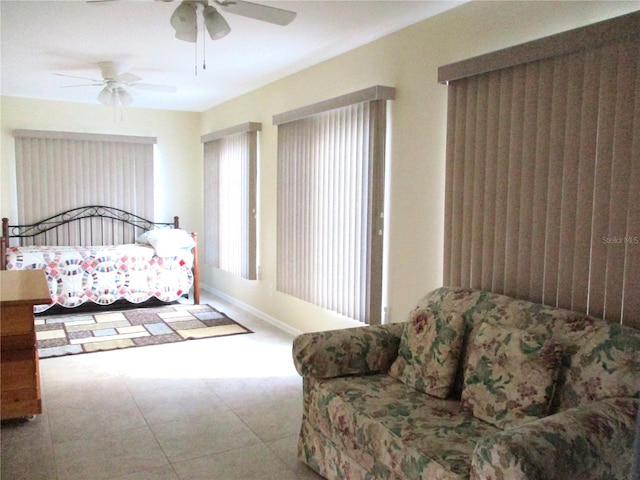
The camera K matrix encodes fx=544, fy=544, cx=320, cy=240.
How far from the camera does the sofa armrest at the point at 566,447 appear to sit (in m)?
1.57

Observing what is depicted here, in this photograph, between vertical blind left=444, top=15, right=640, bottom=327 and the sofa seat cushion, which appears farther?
vertical blind left=444, top=15, right=640, bottom=327

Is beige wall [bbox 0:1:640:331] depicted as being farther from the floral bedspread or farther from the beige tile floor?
the beige tile floor

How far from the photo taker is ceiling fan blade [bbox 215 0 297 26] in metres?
2.75

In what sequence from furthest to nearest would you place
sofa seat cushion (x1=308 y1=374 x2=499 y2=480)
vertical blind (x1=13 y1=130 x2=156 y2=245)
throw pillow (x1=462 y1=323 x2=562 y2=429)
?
vertical blind (x1=13 y1=130 x2=156 y2=245), throw pillow (x1=462 y1=323 x2=562 y2=429), sofa seat cushion (x1=308 y1=374 x2=499 y2=480)

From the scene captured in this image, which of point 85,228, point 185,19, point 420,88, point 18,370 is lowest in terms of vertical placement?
point 18,370

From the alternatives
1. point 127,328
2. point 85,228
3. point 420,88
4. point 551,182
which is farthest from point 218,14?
point 85,228

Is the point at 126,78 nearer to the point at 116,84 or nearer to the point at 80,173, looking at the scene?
the point at 116,84

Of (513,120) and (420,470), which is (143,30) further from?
(420,470)

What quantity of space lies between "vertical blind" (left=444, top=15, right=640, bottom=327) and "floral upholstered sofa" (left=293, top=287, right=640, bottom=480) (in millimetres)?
231

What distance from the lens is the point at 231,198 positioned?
20.3ft

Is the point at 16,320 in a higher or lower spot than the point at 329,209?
lower

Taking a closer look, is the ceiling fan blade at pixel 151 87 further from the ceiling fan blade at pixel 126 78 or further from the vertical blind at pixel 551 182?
the vertical blind at pixel 551 182

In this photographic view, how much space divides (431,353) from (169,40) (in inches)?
119

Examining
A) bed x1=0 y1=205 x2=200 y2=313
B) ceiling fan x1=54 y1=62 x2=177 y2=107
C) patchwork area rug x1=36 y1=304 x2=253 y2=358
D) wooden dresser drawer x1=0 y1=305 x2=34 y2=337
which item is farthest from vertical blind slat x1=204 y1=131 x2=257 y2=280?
wooden dresser drawer x1=0 y1=305 x2=34 y2=337
